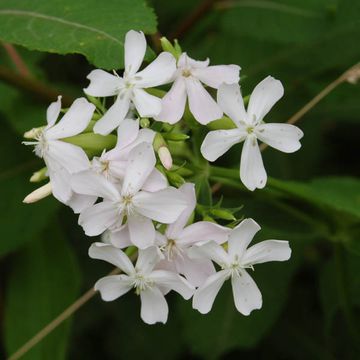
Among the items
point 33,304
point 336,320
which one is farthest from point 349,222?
point 33,304

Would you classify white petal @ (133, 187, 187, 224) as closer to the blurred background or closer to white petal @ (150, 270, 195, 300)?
white petal @ (150, 270, 195, 300)

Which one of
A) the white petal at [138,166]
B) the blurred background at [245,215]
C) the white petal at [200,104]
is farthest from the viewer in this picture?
the blurred background at [245,215]

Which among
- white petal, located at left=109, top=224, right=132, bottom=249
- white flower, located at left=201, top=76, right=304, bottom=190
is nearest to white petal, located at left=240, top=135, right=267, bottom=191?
white flower, located at left=201, top=76, right=304, bottom=190

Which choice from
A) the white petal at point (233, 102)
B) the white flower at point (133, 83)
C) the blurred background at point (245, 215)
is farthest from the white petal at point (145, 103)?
the blurred background at point (245, 215)

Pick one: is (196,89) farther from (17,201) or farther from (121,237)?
(17,201)

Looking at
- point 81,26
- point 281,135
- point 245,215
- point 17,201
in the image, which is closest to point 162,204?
point 281,135

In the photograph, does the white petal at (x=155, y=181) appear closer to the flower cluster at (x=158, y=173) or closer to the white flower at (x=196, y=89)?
the flower cluster at (x=158, y=173)

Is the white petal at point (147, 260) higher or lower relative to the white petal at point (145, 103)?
lower

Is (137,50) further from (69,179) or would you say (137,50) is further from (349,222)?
(349,222)
